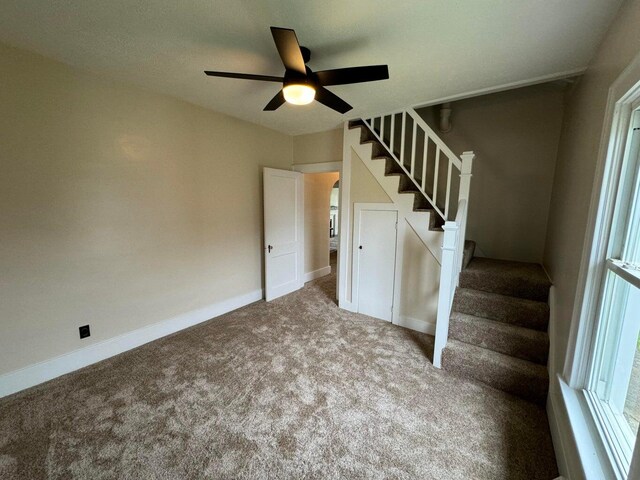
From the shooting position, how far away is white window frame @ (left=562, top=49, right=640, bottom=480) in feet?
3.82

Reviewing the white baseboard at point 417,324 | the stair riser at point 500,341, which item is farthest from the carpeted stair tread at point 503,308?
the white baseboard at point 417,324

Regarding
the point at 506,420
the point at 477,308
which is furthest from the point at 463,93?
the point at 506,420

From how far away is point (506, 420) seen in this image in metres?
1.73

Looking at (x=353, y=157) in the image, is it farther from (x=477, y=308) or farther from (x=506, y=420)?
(x=506, y=420)

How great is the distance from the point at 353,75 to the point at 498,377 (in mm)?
2460

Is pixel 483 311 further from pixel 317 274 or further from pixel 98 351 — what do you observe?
pixel 98 351

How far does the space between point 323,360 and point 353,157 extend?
2.43 meters

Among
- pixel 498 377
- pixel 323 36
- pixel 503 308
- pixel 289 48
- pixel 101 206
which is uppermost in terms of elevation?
pixel 323 36

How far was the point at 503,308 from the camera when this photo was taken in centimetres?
238

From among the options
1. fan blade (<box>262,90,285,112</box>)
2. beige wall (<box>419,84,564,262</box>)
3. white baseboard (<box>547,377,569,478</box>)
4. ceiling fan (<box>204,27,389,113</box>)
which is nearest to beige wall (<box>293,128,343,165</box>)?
beige wall (<box>419,84,564,262</box>)

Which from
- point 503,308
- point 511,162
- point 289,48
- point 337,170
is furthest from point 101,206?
point 511,162

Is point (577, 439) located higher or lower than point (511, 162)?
lower

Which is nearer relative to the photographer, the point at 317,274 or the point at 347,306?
the point at 347,306

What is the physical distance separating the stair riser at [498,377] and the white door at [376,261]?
3.53 ft
